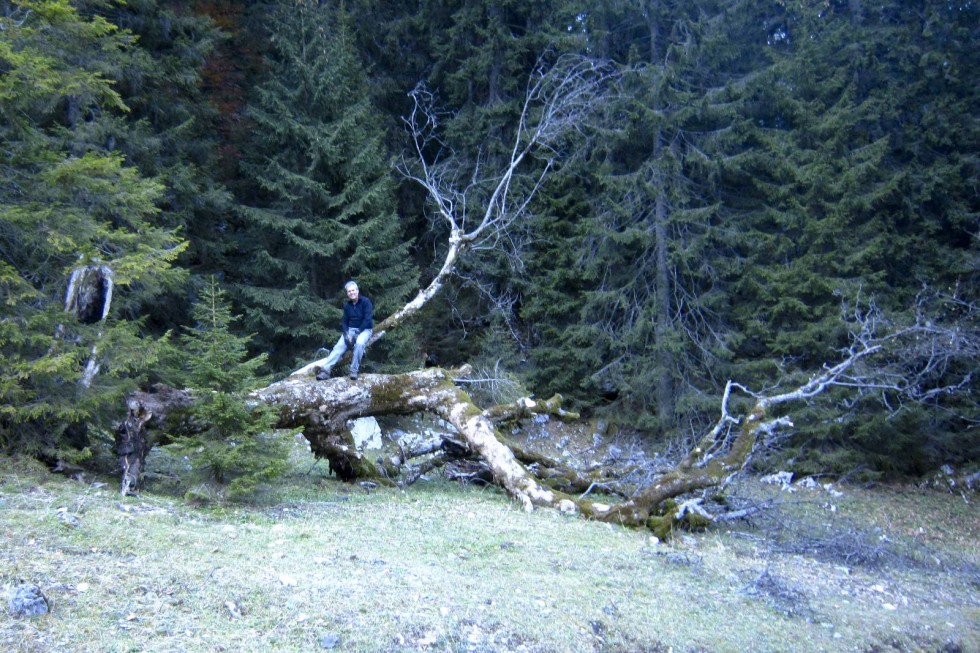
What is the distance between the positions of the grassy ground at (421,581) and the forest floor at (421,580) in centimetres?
2

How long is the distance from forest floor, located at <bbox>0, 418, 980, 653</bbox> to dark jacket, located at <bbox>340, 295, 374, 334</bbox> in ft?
7.33

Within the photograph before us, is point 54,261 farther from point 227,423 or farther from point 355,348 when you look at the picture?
point 355,348

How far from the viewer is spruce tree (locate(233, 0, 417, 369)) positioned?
1509 centimetres

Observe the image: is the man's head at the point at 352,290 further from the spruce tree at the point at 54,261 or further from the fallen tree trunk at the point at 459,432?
the spruce tree at the point at 54,261

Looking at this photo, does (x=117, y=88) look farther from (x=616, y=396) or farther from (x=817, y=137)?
(x=817, y=137)

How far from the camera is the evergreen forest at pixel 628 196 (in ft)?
47.7

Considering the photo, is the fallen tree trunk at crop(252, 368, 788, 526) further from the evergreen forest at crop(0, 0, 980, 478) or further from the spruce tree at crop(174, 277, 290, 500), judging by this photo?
the evergreen forest at crop(0, 0, 980, 478)

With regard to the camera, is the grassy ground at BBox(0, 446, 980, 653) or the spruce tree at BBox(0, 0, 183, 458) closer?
the grassy ground at BBox(0, 446, 980, 653)

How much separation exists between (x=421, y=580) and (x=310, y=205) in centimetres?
1176

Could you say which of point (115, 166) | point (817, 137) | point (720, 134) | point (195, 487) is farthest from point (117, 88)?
point (817, 137)

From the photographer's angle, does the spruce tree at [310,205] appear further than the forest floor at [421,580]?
Yes

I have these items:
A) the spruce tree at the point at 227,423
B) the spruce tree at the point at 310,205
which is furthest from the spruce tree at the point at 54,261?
the spruce tree at the point at 310,205

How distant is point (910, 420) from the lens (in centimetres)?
1405

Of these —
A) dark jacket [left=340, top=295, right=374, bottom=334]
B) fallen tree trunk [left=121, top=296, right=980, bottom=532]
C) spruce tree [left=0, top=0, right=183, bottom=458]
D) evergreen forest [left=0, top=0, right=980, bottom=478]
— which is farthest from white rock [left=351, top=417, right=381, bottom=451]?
spruce tree [left=0, top=0, right=183, bottom=458]
